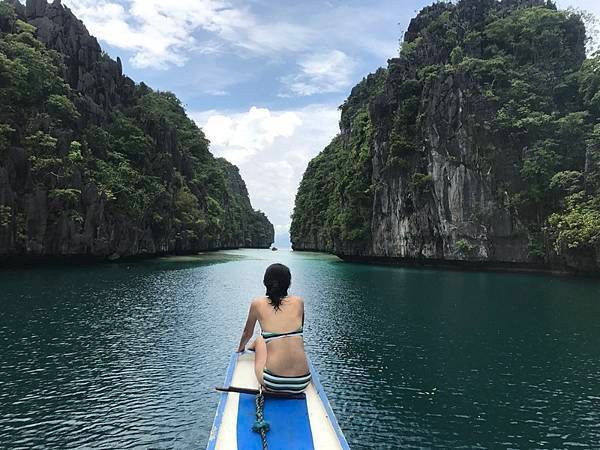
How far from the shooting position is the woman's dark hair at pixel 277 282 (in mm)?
4961

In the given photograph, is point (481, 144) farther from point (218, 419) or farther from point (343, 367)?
point (218, 419)

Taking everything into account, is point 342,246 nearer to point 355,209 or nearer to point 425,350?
point 355,209

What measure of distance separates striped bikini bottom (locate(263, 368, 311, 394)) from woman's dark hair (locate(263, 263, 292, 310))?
2.57 feet

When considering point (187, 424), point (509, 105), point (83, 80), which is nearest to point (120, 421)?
point (187, 424)

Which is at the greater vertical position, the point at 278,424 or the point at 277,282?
the point at 277,282

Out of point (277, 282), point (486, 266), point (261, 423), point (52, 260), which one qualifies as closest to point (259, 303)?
point (277, 282)

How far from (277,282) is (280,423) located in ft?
4.91

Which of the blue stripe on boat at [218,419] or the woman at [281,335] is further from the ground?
the woman at [281,335]

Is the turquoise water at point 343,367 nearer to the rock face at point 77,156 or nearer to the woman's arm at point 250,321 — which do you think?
the woman's arm at point 250,321

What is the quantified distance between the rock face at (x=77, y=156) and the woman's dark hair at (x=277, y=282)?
33785 millimetres

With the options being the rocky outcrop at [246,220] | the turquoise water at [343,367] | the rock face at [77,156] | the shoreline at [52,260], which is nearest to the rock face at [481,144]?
the turquoise water at [343,367]

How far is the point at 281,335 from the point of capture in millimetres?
4922

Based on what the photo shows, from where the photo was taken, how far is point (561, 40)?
42500 mm

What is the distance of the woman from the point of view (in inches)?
194
